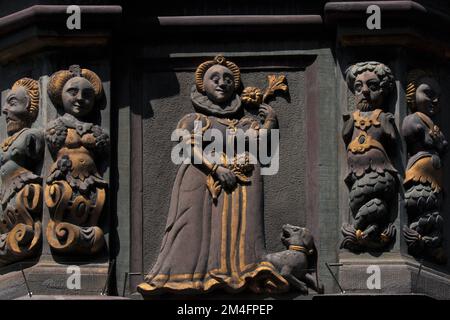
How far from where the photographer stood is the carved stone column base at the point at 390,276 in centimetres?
2780

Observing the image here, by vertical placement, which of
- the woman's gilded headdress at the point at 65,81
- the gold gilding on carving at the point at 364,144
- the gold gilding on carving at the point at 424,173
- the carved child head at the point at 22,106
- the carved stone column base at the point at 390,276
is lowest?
the carved stone column base at the point at 390,276

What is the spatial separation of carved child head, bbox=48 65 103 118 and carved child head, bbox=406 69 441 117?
9.39ft

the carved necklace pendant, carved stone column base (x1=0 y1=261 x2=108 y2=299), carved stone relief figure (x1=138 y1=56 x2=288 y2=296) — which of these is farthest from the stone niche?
the carved necklace pendant

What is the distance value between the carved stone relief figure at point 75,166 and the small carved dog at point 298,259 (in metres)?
1.64

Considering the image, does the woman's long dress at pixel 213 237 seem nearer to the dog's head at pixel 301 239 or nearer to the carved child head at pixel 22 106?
the dog's head at pixel 301 239

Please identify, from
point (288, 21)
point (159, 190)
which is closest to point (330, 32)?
point (288, 21)

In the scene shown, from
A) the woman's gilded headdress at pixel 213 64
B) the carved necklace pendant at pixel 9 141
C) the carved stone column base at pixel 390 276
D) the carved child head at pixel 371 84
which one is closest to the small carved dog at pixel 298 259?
the carved stone column base at pixel 390 276

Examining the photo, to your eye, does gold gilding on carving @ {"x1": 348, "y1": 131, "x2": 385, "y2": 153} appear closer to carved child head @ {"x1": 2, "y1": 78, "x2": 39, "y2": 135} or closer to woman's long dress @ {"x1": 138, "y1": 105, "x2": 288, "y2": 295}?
woman's long dress @ {"x1": 138, "y1": 105, "x2": 288, "y2": 295}

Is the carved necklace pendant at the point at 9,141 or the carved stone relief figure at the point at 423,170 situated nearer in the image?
the carved stone relief figure at the point at 423,170

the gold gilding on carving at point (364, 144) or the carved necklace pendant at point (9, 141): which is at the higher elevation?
the carved necklace pendant at point (9, 141)

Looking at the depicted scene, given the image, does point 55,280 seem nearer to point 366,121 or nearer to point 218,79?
point 218,79

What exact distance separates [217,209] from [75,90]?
5.60ft

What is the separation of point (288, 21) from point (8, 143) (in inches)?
112

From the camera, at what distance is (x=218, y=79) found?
28.7m
